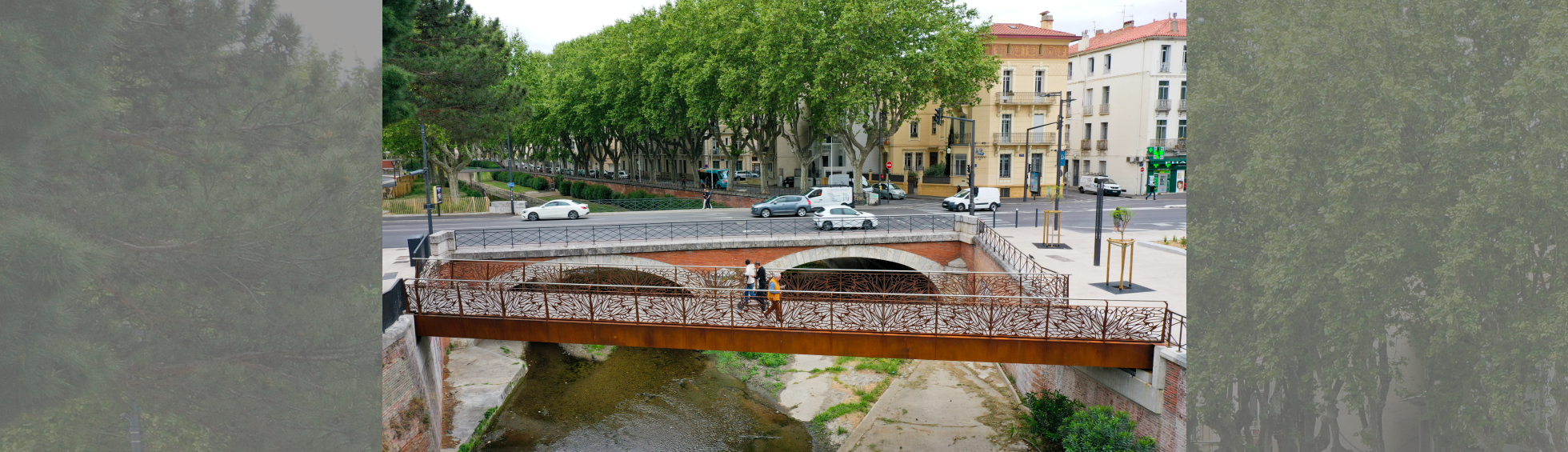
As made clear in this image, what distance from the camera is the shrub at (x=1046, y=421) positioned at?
13.1 m

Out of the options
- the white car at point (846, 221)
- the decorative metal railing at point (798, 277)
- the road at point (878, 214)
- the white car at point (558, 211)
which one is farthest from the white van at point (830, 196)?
the white car at point (558, 211)

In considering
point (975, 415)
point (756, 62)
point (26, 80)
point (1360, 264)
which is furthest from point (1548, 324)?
point (756, 62)

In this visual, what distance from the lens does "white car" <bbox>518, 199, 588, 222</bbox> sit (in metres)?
29.8

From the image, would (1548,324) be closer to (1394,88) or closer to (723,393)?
(1394,88)

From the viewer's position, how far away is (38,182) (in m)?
7.05

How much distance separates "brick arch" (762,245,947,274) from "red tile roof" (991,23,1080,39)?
2322 cm

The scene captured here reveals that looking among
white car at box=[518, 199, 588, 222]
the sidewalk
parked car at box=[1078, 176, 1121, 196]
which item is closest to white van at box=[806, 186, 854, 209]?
the sidewalk

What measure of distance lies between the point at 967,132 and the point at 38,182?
133ft

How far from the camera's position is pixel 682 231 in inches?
888

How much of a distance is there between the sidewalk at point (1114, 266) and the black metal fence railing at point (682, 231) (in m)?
3.52

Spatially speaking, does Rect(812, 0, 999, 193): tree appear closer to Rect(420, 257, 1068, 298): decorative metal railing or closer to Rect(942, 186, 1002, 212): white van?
Rect(942, 186, 1002, 212): white van

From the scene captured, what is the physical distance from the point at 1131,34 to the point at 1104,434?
37899mm

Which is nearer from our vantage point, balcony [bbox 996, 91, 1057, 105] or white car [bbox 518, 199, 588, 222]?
white car [bbox 518, 199, 588, 222]

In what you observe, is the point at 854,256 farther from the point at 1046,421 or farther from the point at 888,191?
the point at 888,191
